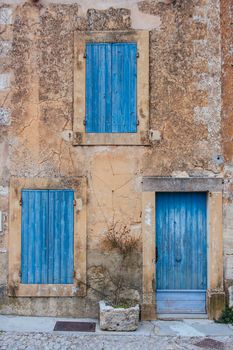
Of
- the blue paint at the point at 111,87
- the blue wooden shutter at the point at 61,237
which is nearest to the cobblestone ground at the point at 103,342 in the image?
the blue wooden shutter at the point at 61,237

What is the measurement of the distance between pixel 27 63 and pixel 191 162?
321 cm

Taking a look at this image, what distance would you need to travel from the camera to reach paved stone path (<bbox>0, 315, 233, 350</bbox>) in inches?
247

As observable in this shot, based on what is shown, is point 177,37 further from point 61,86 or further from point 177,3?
point 61,86

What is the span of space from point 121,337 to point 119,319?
0.98ft

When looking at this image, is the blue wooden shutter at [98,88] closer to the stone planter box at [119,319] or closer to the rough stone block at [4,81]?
the rough stone block at [4,81]

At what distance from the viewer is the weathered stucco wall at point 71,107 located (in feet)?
24.6

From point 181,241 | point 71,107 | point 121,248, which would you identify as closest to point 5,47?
point 71,107

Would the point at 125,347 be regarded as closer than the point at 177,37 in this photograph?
Yes

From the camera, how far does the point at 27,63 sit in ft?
24.9

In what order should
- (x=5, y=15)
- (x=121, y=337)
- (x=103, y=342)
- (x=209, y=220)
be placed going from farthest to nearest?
(x=5, y=15) < (x=209, y=220) < (x=121, y=337) < (x=103, y=342)

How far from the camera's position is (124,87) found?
7531 millimetres

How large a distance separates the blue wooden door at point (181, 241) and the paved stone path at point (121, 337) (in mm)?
693

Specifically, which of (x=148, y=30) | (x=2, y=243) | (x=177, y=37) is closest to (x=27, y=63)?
(x=148, y=30)

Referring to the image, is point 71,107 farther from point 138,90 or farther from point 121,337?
point 121,337
